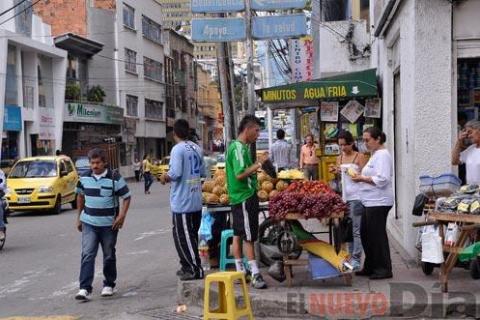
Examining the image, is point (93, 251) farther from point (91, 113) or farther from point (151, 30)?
point (151, 30)

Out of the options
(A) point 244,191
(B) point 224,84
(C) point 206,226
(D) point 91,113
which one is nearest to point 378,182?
(A) point 244,191

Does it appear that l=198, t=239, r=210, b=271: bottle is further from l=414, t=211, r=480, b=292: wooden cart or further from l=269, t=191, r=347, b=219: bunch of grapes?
l=414, t=211, r=480, b=292: wooden cart

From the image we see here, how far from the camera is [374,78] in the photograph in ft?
42.0

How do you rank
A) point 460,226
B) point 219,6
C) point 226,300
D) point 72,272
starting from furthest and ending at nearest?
point 219,6 → point 72,272 → point 460,226 → point 226,300

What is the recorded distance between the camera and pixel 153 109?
190 ft

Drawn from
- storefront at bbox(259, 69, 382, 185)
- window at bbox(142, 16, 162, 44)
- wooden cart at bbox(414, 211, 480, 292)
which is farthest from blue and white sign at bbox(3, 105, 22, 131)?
wooden cart at bbox(414, 211, 480, 292)

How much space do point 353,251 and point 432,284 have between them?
117cm

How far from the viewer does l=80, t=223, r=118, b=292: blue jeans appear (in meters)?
7.88

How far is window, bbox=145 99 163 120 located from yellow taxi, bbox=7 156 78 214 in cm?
3477

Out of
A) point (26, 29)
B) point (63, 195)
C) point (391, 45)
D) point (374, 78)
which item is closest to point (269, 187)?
point (391, 45)

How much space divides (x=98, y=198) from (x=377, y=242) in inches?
128

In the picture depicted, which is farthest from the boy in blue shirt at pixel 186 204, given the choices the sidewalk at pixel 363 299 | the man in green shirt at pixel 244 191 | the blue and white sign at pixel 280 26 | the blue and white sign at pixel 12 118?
the blue and white sign at pixel 12 118

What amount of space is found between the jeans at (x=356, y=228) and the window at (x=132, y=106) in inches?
1746

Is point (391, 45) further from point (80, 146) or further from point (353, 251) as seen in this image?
point (80, 146)
